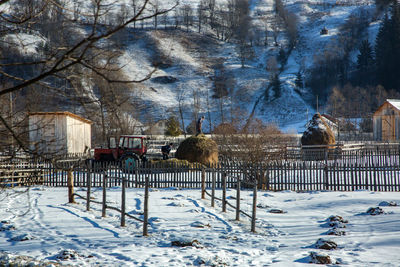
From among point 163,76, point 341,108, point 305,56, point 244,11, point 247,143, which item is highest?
point 244,11

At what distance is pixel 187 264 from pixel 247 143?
1318 centimetres

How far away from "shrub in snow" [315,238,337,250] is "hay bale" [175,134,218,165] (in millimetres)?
12367

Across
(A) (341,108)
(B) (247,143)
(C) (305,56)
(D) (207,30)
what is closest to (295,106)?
(A) (341,108)

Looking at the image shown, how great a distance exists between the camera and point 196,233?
862cm

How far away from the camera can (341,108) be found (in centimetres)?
6181

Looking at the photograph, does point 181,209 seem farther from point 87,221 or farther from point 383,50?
point 383,50

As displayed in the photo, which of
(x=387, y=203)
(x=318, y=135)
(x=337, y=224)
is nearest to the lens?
(x=337, y=224)

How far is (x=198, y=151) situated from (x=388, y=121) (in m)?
28.1

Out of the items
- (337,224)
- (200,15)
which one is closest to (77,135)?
(337,224)

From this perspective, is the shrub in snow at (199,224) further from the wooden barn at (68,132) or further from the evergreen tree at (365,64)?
the evergreen tree at (365,64)

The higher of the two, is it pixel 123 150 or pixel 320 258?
pixel 123 150

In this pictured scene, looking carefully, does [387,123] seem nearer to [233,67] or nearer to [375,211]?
[375,211]

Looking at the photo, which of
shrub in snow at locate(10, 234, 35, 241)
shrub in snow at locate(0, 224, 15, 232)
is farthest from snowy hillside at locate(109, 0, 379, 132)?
shrub in snow at locate(10, 234, 35, 241)

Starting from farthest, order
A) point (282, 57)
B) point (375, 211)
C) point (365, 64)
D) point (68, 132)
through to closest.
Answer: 1. point (282, 57)
2. point (365, 64)
3. point (68, 132)
4. point (375, 211)
